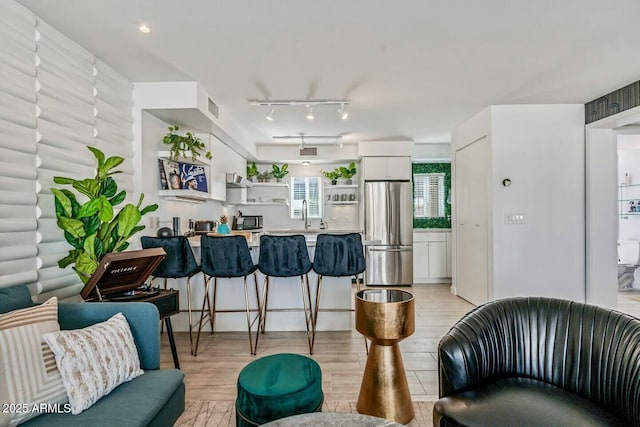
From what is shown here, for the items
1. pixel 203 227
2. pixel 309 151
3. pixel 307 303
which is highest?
pixel 309 151

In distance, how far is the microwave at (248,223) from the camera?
618cm

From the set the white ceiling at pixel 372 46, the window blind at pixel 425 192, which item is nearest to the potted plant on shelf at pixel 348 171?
the window blind at pixel 425 192

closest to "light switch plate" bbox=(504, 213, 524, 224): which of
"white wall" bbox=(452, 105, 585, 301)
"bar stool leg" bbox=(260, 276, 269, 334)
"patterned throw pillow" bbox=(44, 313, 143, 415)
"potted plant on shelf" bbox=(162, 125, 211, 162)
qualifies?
"white wall" bbox=(452, 105, 585, 301)

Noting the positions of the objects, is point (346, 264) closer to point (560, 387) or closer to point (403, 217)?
point (560, 387)

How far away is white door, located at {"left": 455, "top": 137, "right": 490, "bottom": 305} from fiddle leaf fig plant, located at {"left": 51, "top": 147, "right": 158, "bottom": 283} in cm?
386

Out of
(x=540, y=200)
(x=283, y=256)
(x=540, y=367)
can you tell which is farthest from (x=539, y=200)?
(x=283, y=256)

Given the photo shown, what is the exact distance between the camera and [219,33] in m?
2.41

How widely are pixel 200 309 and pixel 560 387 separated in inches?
122

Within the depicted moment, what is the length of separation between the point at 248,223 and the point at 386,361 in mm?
4697

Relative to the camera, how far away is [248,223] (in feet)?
20.7

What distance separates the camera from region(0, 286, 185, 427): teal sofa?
51.5 inches

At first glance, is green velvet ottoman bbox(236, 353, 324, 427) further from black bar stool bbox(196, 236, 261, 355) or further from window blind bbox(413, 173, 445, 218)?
window blind bbox(413, 173, 445, 218)

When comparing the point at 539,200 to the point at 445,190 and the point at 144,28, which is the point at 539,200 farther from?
the point at 144,28

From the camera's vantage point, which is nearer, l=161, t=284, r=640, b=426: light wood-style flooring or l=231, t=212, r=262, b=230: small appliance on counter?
l=161, t=284, r=640, b=426: light wood-style flooring
